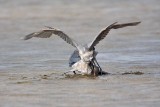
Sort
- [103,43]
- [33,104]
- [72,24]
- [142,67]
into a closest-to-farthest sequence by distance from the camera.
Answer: [33,104], [142,67], [103,43], [72,24]

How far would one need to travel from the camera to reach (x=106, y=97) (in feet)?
36.6

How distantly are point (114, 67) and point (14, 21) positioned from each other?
8.54m

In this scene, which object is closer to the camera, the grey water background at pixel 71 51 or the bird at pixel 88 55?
the grey water background at pixel 71 51

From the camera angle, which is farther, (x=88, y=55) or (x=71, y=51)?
(x=71, y=51)

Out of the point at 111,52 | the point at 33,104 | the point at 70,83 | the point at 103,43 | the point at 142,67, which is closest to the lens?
the point at 33,104

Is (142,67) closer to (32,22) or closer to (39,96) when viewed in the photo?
(39,96)

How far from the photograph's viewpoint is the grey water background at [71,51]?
1120 cm

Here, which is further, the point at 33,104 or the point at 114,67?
the point at 114,67

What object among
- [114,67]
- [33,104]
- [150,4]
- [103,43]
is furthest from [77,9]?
[33,104]

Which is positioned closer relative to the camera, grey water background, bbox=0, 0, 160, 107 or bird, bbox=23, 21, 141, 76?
grey water background, bbox=0, 0, 160, 107

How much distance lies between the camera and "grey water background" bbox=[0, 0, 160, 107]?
36.8 feet

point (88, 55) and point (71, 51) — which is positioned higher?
point (71, 51)

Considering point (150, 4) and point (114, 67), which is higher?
point (150, 4)

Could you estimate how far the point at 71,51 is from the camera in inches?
660
